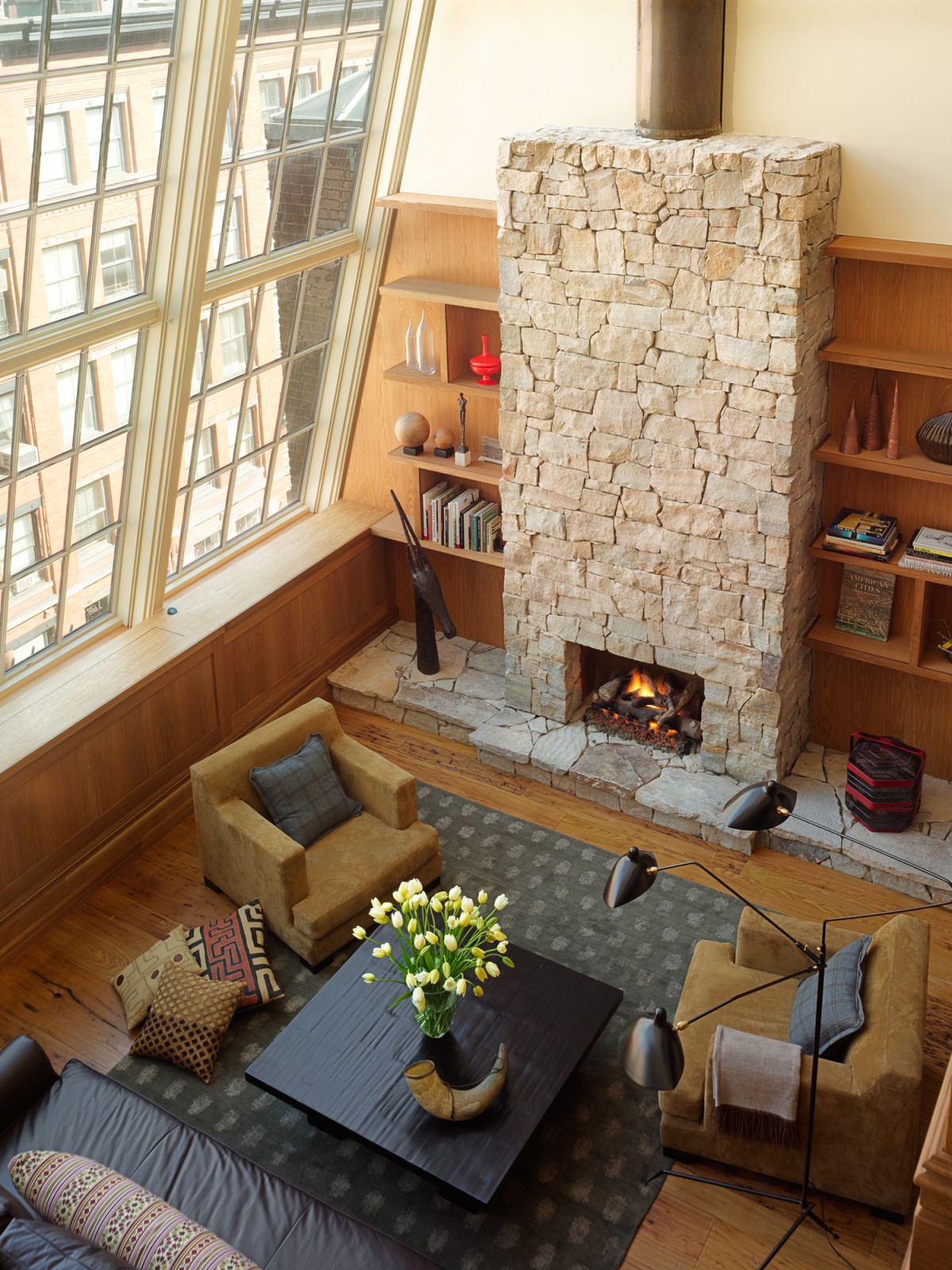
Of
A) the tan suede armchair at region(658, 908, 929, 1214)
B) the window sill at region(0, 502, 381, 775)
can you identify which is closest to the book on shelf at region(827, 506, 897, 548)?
the tan suede armchair at region(658, 908, 929, 1214)

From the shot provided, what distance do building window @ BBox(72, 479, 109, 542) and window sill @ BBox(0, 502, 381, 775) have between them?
2.05ft

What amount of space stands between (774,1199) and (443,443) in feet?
13.9

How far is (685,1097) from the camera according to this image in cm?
430

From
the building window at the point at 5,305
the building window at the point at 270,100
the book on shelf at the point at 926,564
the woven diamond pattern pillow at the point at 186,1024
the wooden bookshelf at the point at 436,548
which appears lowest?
the woven diamond pattern pillow at the point at 186,1024

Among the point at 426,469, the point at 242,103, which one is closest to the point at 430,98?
the point at 242,103

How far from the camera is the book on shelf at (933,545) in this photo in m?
5.48

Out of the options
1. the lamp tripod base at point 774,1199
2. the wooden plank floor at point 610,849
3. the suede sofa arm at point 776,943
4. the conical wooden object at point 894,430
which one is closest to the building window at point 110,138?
the wooden plank floor at point 610,849

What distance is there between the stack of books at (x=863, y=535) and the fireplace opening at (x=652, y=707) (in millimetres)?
1182

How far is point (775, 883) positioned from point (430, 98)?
436cm

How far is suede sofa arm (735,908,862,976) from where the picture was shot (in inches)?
186

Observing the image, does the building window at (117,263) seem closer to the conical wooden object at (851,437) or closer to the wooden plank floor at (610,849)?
the wooden plank floor at (610,849)

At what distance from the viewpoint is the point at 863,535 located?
18.6 feet

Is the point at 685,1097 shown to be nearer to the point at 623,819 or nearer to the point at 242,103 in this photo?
the point at 623,819

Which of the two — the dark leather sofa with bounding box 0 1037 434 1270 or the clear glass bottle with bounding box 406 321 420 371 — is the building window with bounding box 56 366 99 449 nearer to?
the clear glass bottle with bounding box 406 321 420 371
